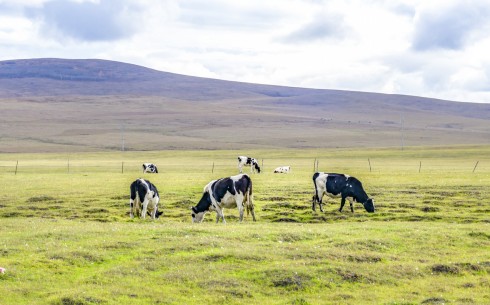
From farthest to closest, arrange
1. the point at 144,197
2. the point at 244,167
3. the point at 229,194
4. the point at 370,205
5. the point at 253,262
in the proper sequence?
the point at 244,167, the point at 370,205, the point at 144,197, the point at 229,194, the point at 253,262

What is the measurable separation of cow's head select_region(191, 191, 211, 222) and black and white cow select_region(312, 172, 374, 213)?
19.5 feet

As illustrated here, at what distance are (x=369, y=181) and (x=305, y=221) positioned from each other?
19276 mm

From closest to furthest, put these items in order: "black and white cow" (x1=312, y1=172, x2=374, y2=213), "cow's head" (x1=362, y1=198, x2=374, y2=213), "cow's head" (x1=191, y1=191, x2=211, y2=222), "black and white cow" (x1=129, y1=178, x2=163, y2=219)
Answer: "cow's head" (x1=191, y1=191, x2=211, y2=222)
"black and white cow" (x1=129, y1=178, x2=163, y2=219)
"cow's head" (x1=362, y1=198, x2=374, y2=213)
"black and white cow" (x1=312, y1=172, x2=374, y2=213)

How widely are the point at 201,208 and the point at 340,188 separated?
7.32m

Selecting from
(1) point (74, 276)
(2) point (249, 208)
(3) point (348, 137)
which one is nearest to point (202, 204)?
(2) point (249, 208)

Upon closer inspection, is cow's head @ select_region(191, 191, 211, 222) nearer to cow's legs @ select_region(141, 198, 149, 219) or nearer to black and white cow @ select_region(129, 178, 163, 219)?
black and white cow @ select_region(129, 178, 163, 219)

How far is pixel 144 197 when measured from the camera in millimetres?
30391

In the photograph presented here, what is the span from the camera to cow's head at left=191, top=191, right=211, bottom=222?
29.2 metres

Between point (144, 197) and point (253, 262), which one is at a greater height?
point (144, 197)

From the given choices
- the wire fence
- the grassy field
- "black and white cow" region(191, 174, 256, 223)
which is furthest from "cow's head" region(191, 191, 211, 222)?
the wire fence

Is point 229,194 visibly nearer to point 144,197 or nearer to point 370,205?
point 144,197

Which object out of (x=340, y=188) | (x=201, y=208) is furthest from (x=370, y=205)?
(x=201, y=208)

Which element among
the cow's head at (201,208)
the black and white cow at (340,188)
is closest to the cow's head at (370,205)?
the black and white cow at (340,188)

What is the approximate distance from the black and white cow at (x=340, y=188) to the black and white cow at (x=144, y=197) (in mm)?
7553
